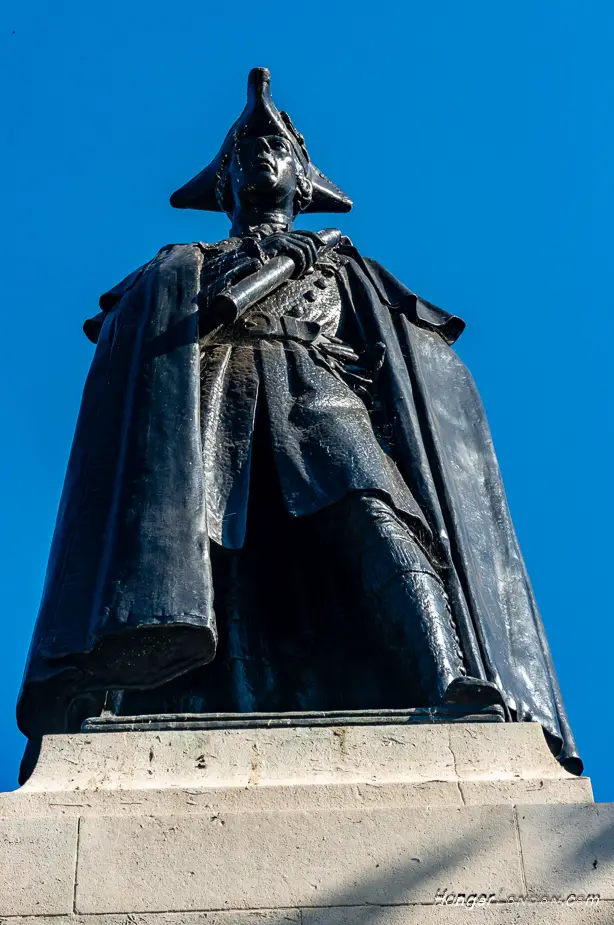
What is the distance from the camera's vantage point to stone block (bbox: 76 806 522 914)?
4828mm

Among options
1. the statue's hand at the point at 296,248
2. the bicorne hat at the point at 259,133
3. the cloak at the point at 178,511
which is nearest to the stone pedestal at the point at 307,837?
the cloak at the point at 178,511

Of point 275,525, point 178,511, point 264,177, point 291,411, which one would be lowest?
point 178,511

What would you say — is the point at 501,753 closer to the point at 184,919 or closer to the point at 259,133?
the point at 184,919

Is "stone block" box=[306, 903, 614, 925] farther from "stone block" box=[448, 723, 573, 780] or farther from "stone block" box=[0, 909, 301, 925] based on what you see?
"stone block" box=[448, 723, 573, 780]

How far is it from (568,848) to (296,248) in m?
3.92

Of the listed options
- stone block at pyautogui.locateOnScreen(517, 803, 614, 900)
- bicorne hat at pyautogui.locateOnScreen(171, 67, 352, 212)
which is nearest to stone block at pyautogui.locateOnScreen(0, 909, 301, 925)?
stone block at pyautogui.locateOnScreen(517, 803, 614, 900)

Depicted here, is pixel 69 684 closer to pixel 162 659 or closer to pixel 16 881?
pixel 162 659

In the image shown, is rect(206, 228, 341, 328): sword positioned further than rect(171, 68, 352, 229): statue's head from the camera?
No

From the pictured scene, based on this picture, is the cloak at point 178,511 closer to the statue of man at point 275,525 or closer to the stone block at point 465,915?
the statue of man at point 275,525

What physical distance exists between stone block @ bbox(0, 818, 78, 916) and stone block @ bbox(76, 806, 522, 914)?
0.15 ft

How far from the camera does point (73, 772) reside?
5398mm

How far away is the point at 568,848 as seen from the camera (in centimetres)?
495

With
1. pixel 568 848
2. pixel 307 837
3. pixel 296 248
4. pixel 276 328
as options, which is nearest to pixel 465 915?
pixel 568 848

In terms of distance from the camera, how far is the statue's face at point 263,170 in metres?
8.77
